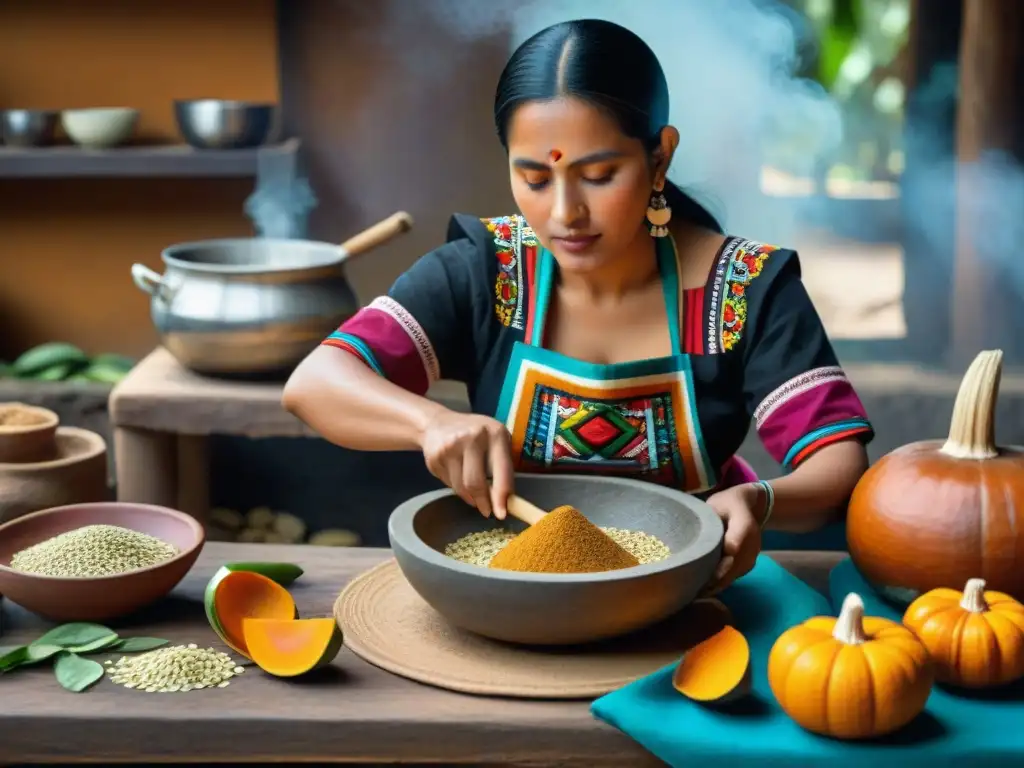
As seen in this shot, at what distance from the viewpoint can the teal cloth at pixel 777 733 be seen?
3.83 ft

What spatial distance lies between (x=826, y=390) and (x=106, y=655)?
97 cm

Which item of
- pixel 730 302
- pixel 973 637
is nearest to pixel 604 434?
pixel 730 302

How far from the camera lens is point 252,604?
143 cm

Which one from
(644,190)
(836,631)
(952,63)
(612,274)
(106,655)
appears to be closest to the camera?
(836,631)

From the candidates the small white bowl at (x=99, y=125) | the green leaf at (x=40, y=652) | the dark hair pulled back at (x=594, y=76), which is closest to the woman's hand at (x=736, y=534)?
the dark hair pulled back at (x=594, y=76)

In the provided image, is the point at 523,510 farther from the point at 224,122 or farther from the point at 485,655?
the point at 224,122

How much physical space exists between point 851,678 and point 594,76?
0.80 metres

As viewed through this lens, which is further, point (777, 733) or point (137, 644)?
point (137, 644)

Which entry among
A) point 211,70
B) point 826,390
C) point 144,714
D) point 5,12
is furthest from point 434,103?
point 144,714

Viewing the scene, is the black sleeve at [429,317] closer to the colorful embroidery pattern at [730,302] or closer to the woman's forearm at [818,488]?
the colorful embroidery pattern at [730,302]

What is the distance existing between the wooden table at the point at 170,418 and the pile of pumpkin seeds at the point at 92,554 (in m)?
1.26

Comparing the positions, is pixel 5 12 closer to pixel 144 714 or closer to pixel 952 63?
pixel 952 63

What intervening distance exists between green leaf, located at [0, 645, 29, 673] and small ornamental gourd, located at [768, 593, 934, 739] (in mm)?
756

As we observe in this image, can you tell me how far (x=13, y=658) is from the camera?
1.31 m
